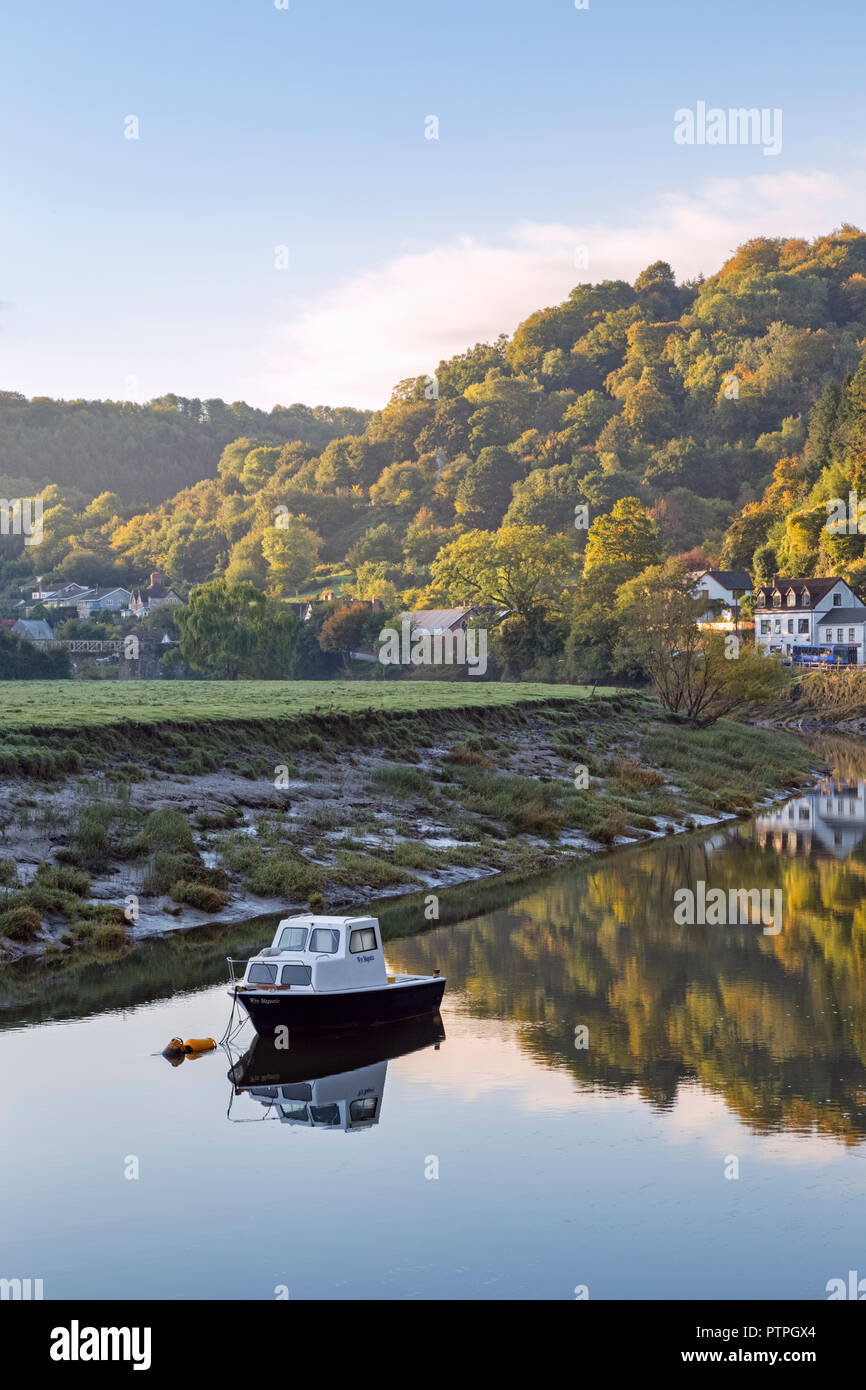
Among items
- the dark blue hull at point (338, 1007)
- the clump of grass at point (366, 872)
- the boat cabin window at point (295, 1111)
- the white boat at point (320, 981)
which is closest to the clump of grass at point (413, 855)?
the clump of grass at point (366, 872)

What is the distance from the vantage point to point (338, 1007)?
88.9 ft

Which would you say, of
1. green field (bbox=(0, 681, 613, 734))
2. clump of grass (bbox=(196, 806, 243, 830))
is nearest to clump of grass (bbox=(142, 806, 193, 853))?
clump of grass (bbox=(196, 806, 243, 830))

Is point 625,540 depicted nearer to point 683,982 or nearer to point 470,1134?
point 683,982

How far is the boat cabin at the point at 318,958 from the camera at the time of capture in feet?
87.4

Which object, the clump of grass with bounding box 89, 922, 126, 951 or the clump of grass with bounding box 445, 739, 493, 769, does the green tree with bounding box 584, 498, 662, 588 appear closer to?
the clump of grass with bounding box 445, 739, 493, 769

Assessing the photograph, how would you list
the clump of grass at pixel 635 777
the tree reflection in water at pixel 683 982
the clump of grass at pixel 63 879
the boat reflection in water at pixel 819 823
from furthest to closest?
the clump of grass at pixel 635 777 < the boat reflection in water at pixel 819 823 < the clump of grass at pixel 63 879 < the tree reflection in water at pixel 683 982

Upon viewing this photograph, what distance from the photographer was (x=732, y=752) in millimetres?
80625

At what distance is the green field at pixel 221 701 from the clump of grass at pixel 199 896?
40.3ft

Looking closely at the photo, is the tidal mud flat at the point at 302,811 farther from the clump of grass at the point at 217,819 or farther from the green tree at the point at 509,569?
the green tree at the point at 509,569

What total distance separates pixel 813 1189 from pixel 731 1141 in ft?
6.90

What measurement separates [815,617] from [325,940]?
120551mm

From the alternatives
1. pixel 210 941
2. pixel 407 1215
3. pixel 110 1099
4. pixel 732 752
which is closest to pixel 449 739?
pixel 732 752
